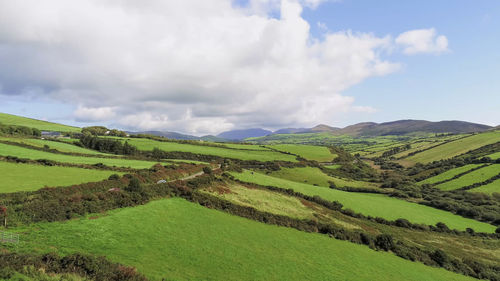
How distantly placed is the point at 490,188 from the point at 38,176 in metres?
129

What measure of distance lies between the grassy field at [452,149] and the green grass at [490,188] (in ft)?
270

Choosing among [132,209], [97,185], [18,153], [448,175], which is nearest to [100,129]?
[18,153]

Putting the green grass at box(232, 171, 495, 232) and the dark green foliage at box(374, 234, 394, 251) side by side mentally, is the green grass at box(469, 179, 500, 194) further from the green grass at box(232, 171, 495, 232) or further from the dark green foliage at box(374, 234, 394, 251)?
the dark green foliage at box(374, 234, 394, 251)

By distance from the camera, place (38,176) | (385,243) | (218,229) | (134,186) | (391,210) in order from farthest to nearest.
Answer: (391,210) → (38,176) → (385,243) → (134,186) → (218,229)

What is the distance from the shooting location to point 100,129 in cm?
16500

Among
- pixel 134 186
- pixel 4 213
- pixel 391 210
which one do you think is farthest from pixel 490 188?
pixel 4 213

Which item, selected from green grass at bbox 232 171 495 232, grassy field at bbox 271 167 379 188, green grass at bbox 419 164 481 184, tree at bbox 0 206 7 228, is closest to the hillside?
tree at bbox 0 206 7 228

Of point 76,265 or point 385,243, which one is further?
point 385,243

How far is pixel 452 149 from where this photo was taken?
172 meters

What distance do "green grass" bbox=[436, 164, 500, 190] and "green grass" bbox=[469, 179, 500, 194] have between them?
4.92 meters

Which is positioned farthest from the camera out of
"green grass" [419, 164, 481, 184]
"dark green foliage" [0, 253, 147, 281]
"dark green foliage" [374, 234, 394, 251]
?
"green grass" [419, 164, 481, 184]

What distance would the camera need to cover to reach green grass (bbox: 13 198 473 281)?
17.5 meters

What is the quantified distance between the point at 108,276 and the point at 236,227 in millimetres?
14852

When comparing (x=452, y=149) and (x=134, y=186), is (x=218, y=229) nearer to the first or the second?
(x=134, y=186)
